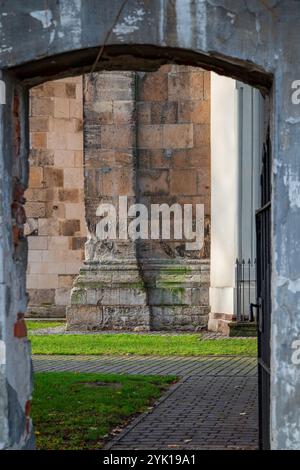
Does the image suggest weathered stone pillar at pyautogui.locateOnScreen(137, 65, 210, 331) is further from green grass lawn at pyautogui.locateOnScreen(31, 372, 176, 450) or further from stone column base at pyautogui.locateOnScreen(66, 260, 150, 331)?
green grass lawn at pyautogui.locateOnScreen(31, 372, 176, 450)

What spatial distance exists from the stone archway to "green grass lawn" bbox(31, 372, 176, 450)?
2450 millimetres

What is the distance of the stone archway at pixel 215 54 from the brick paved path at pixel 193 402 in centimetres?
235

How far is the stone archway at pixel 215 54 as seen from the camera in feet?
17.6

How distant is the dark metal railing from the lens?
1630 cm

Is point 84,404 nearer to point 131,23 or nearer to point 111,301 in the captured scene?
point 131,23

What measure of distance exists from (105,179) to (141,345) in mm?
3805

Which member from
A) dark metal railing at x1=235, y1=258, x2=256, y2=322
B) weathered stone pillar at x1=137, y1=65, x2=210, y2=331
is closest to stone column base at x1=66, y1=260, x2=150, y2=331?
weathered stone pillar at x1=137, y1=65, x2=210, y2=331

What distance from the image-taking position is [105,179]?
1755 centimetres

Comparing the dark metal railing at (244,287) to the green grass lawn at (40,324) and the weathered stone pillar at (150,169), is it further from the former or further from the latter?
the green grass lawn at (40,324)

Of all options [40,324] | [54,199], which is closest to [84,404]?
[40,324]

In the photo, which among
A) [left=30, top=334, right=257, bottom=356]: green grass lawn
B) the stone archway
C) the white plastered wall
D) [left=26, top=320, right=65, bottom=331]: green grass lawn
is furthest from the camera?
[left=26, top=320, right=65, bottom=331]: green grass lawn

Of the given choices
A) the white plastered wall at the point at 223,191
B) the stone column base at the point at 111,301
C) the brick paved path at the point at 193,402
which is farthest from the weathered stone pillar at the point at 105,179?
the brick paved path at the point at 193,402
